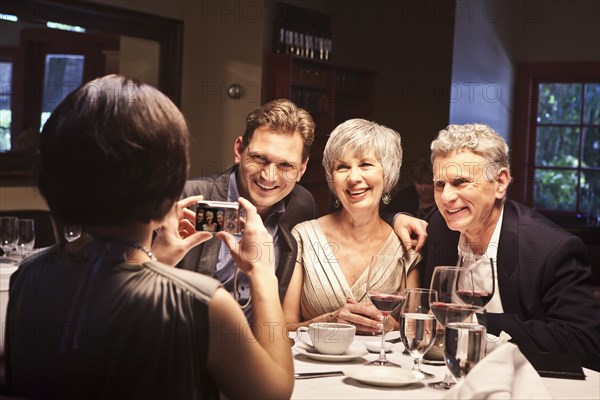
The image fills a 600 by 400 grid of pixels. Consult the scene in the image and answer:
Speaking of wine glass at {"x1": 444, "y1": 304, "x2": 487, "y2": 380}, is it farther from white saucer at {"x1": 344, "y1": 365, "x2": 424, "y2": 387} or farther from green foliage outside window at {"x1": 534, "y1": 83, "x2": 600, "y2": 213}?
green foliage outside window at {"x1": 534, "y1": 83, "x2": 600, "y2": 213}

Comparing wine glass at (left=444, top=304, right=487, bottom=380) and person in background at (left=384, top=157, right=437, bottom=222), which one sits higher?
person in background at (left=384, top=157, right=437, bottom=222)

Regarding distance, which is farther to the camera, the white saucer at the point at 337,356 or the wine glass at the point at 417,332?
the white saucer at the point at 337,356

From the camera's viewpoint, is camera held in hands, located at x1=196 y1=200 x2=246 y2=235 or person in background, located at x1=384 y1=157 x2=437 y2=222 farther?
person in background, located at x1=384 y1=157 x2=437 y2=222

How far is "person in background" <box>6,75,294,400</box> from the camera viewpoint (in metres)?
1.24

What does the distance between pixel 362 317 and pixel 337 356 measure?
0.38 m

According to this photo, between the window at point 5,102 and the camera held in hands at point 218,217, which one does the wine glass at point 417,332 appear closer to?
the camera held in hands at point 218,217

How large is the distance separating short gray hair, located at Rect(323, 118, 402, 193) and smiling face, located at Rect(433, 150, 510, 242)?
252mm

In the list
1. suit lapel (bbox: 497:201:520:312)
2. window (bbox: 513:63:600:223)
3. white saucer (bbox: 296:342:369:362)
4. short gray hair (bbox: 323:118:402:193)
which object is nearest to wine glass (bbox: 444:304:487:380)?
white saucer (bbox: 296:342:369:362)

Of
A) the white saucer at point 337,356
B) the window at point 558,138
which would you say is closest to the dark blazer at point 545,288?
the white saucer at point 337,356

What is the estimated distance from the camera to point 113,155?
1232 mm

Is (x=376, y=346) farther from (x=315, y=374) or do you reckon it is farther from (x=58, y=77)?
(x=58, y=77)

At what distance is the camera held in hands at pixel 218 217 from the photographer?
2080mm

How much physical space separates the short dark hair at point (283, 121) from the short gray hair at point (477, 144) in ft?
1.69

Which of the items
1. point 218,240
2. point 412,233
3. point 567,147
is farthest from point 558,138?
point 218,240
